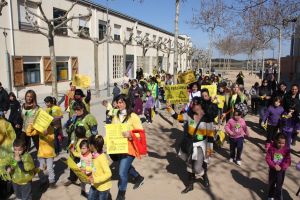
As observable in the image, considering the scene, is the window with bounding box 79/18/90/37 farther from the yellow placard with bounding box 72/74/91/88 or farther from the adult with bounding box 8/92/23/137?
the adult with bounding box 8/92/23/137

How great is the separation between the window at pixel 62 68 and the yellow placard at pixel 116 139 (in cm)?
1739

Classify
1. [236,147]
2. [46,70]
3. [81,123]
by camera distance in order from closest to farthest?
[81,123]
[236,147]
[46,70]

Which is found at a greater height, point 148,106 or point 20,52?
point 20,52

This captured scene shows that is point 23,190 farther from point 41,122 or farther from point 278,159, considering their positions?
point 278,159

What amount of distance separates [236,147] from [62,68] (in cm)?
1701

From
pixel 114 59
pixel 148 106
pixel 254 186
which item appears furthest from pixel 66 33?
pixel 254 186

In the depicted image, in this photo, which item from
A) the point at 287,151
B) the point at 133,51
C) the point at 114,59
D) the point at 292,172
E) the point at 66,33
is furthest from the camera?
the point at 133,51

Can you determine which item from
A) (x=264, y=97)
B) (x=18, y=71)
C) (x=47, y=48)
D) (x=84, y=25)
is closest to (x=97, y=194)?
(x=264, y=97)

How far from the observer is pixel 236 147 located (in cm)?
725

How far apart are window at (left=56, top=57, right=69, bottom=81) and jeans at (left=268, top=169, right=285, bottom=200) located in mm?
18346

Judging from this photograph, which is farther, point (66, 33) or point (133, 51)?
point (133, 51)

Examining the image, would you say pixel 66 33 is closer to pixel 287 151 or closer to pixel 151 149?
pixel 151 149

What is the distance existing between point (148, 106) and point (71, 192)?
6242 millimetres

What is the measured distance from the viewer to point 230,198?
5.51m
